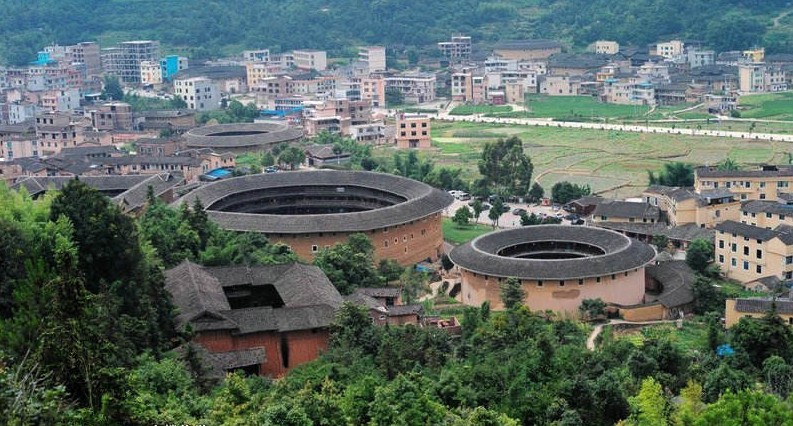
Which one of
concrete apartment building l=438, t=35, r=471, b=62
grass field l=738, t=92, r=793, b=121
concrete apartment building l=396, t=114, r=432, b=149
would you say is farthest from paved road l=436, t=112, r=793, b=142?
concrete apartment building l=438, t=35, r=471, b=62

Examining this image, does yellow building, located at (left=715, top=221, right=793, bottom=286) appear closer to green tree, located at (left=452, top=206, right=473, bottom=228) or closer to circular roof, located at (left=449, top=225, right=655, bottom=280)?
circular roof, located at (left=449, top=225, right=655, bottom=280)

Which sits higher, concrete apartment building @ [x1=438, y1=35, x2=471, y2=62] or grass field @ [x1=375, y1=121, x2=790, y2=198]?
concrete apartment building @ [x1=438, y1=35, x2=471, y2=62]

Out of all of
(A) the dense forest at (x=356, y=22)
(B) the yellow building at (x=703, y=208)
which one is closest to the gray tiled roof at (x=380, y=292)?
(B) the yellow building at (x=703, y=208)

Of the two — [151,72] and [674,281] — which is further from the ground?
[151,72]

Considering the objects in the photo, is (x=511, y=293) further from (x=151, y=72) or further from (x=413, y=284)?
(x=151, y=72)

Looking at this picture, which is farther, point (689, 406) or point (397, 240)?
point (397, 240)

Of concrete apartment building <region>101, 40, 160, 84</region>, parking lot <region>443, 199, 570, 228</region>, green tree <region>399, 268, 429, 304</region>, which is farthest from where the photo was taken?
concrete apartment building <region>101, 40, 160, 84</region>

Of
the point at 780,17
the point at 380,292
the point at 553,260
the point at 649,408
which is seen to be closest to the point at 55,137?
the point at 380,292

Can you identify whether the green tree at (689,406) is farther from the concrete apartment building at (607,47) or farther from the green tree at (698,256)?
the concrete apartment building at (607,47)
